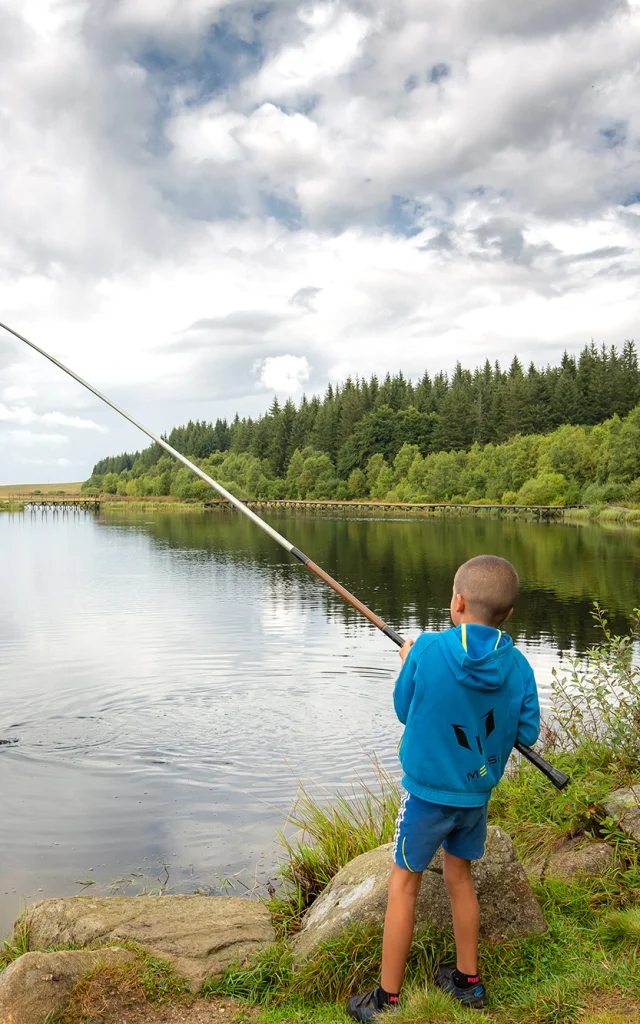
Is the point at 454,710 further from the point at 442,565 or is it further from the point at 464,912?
the point at 442,565

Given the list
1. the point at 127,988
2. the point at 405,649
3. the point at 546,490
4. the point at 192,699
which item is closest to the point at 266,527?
the point at 405,649

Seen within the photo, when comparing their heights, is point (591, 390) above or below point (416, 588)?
above

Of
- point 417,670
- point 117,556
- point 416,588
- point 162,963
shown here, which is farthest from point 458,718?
point 117,556

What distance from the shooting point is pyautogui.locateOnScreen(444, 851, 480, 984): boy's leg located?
377 centimetres

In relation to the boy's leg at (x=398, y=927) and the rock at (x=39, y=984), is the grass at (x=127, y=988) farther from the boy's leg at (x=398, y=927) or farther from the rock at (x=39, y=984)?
the boy's leg at (x=398, y=927)

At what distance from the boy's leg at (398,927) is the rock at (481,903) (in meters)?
0.51

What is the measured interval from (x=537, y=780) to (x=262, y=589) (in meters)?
24.2

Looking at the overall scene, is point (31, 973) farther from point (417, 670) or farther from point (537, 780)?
point (537, 780)

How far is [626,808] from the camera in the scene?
5164mm

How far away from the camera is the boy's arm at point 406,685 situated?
3699 mm

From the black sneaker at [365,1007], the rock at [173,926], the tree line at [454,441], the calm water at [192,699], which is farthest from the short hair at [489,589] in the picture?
the tree line at [454,441]

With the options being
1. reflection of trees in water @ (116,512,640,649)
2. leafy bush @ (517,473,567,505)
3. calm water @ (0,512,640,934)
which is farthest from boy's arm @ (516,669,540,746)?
leafy bush @ (517,473,567,505)

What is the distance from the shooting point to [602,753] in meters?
6.23

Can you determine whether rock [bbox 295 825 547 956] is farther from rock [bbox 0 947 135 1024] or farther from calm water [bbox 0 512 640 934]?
calm water [bbox 0 512 640 934]
